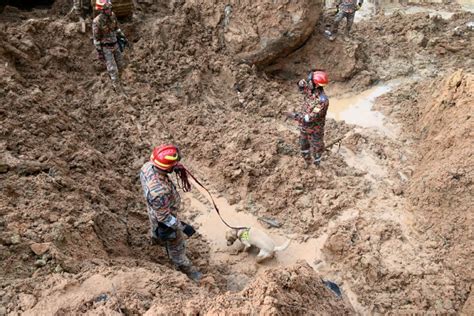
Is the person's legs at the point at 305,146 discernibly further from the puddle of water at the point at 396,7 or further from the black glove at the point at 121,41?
the puddle of water at the point at 396,7

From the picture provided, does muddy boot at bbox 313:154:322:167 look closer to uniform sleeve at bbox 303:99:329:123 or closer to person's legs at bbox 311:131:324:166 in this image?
person's legs at bbox 311:131:324:166

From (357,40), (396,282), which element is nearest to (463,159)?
(396,282)

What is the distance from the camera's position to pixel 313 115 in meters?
6.04

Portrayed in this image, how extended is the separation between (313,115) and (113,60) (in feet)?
12.0

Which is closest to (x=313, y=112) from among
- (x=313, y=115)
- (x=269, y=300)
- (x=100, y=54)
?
(x=313, y=115)

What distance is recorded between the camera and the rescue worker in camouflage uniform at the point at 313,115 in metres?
5.87

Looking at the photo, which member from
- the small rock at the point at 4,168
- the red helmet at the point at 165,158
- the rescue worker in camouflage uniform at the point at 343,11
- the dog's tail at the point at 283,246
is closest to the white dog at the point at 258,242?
the dog's tail at the point at 283,246

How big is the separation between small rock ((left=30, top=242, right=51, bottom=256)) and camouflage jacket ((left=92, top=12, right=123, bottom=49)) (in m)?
4.20

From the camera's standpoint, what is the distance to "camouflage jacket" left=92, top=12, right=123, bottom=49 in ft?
22.0

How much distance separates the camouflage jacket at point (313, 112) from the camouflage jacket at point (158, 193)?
2711 mm

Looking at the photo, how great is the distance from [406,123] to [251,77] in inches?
125

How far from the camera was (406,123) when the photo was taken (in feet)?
25.5

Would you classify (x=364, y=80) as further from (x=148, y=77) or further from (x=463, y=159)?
(x=148, y=77)

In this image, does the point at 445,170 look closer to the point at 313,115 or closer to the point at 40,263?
the point at 313,115
